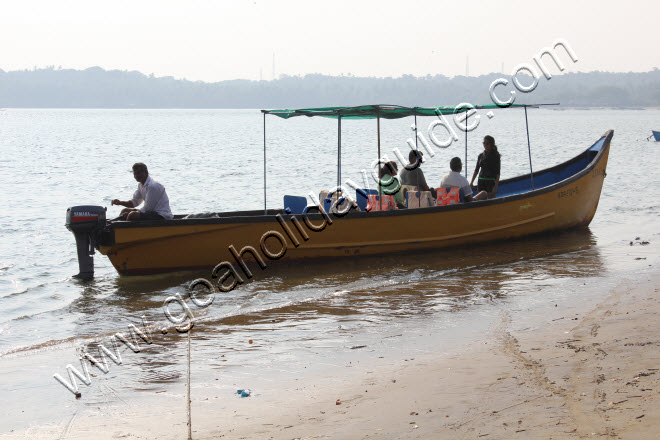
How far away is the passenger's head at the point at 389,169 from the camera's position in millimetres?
11305

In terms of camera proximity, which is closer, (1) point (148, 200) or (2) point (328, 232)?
(1) point (148, 200)

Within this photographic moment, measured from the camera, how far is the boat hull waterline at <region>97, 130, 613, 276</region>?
10.2m

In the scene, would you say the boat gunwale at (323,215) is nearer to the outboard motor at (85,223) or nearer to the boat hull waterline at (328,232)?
the boat hull waterline at (328,232)

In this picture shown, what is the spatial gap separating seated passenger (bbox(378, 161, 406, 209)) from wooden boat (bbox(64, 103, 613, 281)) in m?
0.41

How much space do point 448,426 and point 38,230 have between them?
14808 millimetres

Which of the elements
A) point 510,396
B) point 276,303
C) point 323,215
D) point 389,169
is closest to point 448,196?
point 389,169

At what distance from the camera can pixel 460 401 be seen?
516 cm

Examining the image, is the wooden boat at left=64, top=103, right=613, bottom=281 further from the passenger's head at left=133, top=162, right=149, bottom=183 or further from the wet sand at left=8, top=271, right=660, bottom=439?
the wet sand at left=8, top=271, right=660, bottom=439

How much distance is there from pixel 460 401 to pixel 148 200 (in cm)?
614

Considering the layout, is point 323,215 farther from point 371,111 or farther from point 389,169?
point 371,111

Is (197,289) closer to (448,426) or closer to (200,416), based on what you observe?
Answer: (200,416)

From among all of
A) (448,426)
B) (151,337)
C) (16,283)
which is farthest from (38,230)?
(448,426)

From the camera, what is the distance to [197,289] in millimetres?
10219

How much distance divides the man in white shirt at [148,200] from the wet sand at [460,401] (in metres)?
4.55
